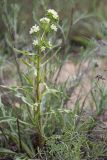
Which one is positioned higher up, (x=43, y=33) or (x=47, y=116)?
(x=43, y=33)

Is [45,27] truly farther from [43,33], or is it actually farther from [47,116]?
[47,116]

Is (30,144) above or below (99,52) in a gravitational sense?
below

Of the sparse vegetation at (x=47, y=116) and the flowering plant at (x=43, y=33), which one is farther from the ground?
the flowering plant at (x=43, y=33)

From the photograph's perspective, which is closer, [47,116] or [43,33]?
[43,33]

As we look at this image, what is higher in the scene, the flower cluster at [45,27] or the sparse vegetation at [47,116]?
the flower cluster at [45,27]

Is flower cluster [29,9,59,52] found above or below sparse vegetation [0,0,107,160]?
above

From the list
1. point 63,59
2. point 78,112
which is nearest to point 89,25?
point 63,59

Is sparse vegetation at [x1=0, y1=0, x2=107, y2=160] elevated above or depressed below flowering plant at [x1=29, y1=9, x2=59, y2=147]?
below

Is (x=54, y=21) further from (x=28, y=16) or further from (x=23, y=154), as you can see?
(x=28, y=16)

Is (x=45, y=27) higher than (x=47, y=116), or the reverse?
(x=45, y=27)

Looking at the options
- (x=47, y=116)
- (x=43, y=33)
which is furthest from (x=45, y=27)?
(x=47, y=116)

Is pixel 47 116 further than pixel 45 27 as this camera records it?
Yes
